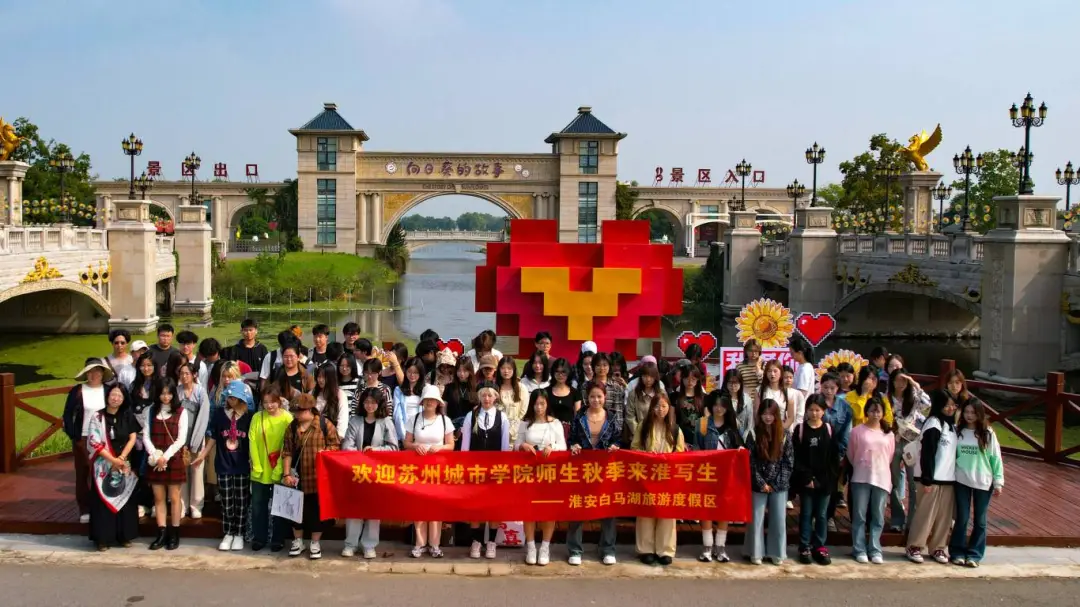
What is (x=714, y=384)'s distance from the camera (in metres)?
10.7

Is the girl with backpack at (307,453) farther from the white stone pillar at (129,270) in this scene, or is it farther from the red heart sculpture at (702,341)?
the white stone pillar at (129,270)

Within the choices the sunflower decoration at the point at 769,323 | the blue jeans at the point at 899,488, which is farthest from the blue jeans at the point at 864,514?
the sunflower decoration at the point at 769,323

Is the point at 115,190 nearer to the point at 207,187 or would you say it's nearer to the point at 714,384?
the point at 207,187

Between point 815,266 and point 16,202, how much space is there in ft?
72.8

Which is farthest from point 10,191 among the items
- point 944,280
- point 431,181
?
point 431,181

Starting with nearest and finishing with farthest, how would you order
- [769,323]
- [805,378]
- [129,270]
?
[805,378], [769,323], [129,270]

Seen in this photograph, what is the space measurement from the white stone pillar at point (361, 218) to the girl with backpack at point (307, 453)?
146 ft

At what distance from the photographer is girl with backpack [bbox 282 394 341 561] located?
275 inches

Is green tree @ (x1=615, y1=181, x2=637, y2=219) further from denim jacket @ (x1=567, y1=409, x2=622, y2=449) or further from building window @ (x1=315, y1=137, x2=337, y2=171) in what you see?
denim jacket @ (x1=567, y1=409, x2=622, y2=449)

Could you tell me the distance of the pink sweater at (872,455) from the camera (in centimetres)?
704

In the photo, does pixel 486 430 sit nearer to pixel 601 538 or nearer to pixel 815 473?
pixel 601 538

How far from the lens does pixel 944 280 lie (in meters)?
21.8

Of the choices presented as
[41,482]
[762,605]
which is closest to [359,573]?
[762,605]

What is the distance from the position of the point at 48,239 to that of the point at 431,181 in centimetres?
2929
